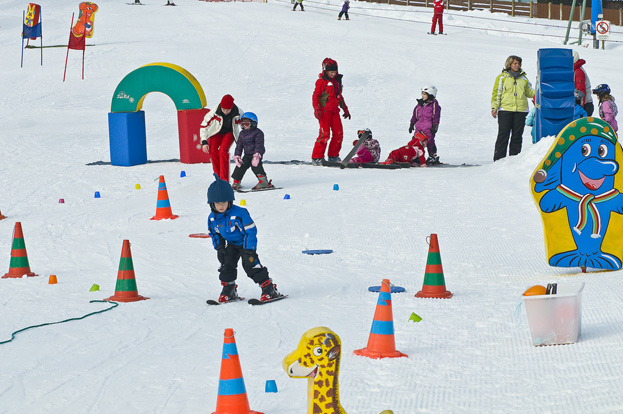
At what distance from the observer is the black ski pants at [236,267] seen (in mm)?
7277

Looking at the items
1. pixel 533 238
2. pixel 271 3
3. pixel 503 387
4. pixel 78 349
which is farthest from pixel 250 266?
pixel 271 3

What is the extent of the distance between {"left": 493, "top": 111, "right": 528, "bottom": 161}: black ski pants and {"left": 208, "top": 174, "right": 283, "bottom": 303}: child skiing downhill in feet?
28.8

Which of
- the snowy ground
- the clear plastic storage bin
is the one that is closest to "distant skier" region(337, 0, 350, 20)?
the snowy ground

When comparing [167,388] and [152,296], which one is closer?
[167,388]

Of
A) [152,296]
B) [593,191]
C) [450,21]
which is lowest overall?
[152,296]

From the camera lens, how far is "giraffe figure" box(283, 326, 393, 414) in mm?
3848

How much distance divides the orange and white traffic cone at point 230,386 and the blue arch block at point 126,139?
13.1 meters

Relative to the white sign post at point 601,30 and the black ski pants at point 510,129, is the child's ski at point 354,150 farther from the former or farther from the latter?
the white sign post at point 601,30

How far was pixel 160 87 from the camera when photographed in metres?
17.5

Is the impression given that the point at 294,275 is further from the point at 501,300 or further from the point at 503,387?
the point at 503,387

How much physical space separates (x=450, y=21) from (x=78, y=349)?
3904 cm

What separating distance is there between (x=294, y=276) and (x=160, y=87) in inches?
399

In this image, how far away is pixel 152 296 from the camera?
7.58 m

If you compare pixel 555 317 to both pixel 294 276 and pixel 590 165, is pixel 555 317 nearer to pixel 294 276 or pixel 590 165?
pixel 590 165
